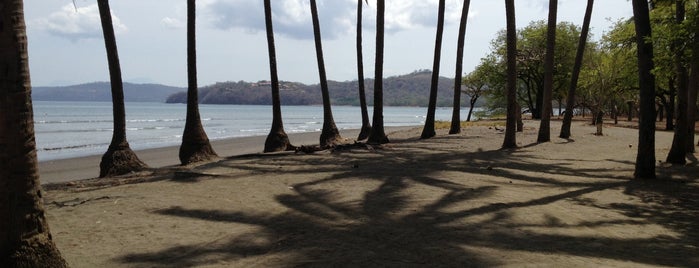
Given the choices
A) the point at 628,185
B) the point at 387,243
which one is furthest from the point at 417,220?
the point at 628,185

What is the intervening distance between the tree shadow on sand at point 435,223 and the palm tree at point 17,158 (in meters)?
0.98

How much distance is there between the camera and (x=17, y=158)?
13.3 feet

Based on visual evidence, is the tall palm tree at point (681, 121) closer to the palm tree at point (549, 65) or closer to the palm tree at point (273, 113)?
the palm tree at point (549, 65)

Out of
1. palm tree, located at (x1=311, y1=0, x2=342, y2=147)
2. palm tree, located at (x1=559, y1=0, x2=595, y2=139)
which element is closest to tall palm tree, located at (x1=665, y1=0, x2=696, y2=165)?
palm tree, located at (x1=559, y1=0, x2=595, y2=139)

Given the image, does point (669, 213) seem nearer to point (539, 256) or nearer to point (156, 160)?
point (539, 256)

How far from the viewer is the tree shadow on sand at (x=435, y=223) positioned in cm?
507

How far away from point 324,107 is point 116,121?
8.57 metres

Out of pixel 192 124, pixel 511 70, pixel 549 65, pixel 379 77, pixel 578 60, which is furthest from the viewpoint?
pixel 578 60

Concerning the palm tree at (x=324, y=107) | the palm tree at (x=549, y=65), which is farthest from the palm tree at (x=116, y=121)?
the palm tree at (x=549, y=65)

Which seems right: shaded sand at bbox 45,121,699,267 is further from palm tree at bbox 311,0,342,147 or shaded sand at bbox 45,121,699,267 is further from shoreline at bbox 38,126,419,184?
palm tree at bbox 311,0,342,147

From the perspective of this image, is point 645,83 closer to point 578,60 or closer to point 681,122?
point 681,122

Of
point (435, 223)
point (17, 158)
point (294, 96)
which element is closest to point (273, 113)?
point (435, 223)

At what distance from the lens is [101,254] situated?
5160 millimetres

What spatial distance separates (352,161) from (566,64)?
1377 inches
